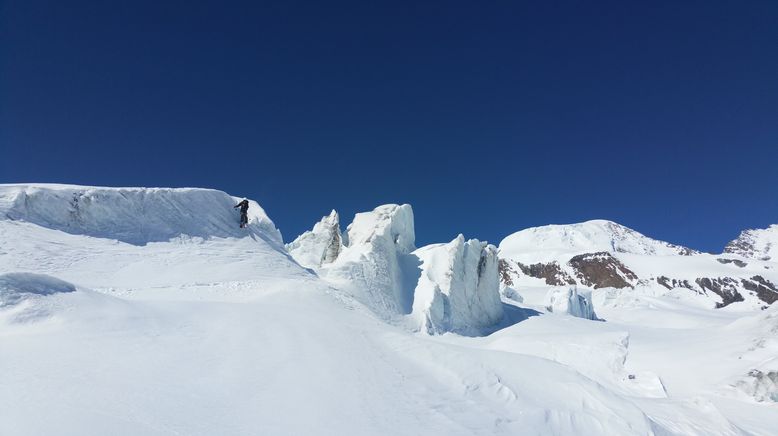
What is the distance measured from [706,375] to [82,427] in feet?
62.5

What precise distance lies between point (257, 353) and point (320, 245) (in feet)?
104

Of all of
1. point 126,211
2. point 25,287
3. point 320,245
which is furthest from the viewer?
point 320,245

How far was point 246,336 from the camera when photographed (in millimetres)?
9820

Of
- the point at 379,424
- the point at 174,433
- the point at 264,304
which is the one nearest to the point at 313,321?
the point at 264,304

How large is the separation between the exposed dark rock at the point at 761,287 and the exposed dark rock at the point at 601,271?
27348 millimetres

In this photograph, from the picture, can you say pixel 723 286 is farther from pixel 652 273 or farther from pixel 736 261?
pixel 736 261

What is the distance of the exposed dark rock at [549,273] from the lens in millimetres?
140163

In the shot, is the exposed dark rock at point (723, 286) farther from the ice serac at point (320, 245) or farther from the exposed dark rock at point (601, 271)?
the ice serac at point (320, 245)

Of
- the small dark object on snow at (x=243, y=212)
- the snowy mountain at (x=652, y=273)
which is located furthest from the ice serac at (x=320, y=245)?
the snowy mountain at (x=652, y=273)

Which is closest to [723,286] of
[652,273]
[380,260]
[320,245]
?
[652,273]

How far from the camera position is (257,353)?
8.96 m

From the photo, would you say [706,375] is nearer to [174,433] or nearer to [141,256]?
[174,433]

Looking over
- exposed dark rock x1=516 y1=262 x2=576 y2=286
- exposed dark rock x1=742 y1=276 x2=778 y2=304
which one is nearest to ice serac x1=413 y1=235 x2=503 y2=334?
exposed dark rock x1=742 y1=276 x2=778 y2=304

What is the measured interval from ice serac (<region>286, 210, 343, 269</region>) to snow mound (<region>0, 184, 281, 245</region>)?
1085 cm
